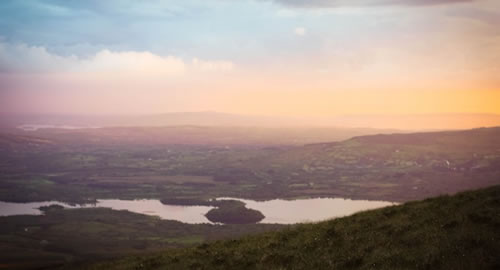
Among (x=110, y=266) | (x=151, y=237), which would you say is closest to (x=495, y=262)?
(x=110, y=266)

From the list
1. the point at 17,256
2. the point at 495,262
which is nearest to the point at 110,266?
the point at 495,262

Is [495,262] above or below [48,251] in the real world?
above

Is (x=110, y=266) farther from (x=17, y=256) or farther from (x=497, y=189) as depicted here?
(x=17, y=256)

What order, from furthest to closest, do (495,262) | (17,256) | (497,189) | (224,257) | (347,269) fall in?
(17,256), (497,189), (224,257), (347,269), (495,262)

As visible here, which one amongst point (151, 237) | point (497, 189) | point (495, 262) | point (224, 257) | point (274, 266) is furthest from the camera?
point (151, 237)

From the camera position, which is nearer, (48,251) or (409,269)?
(409,269)

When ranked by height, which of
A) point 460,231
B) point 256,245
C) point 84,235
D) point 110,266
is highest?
point 460,231
